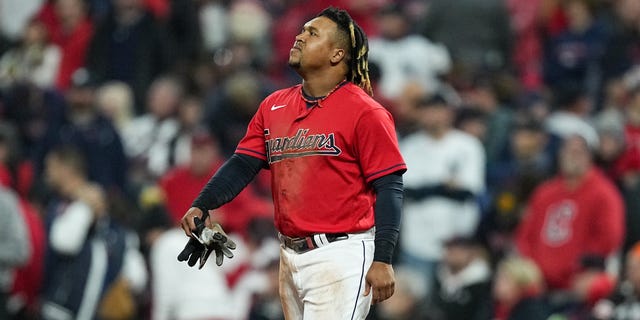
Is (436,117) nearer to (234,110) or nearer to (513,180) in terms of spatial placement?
(513,180)

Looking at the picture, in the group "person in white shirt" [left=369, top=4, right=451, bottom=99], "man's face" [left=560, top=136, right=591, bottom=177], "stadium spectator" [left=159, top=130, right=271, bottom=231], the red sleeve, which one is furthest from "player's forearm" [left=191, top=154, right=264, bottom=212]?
"person in white shirt" [left=369, top=4, right=451, bottom=99]

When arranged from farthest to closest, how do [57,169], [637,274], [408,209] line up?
[408,209]
[57,169]
[637,274]

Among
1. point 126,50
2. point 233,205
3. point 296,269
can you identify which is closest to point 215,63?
point 126,50

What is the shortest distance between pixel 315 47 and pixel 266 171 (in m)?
5.95

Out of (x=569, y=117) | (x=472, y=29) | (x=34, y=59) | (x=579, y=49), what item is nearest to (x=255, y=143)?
(x=569, y=117)

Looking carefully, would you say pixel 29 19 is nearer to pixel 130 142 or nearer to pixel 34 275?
pixel 130 142

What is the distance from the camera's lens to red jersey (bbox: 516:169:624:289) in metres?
10.2

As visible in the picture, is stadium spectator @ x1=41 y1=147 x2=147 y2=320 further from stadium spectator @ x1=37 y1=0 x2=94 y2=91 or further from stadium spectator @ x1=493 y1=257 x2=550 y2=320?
stadium spectator @ x1=37 y1=0 x2=94 y2=91

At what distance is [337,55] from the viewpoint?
583 cm

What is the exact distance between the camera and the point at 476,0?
1374 cm

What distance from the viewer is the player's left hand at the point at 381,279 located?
5.44 m

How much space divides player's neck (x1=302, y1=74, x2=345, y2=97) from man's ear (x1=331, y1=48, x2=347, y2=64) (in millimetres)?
72

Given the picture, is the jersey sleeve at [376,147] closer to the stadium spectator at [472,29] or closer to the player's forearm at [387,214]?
the player's forearm at [387,214]

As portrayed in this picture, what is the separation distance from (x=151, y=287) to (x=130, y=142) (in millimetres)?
2680
